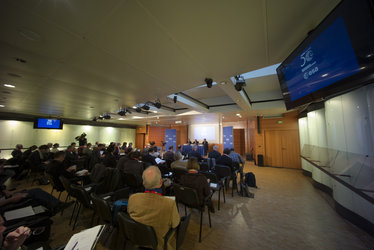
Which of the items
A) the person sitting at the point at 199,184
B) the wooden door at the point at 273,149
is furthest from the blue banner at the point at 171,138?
the person sitting at the point at 199,184

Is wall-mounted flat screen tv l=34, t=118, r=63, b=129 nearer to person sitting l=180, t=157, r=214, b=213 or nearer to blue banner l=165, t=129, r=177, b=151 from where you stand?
blue banner l=165, t=129, r=177, b=151

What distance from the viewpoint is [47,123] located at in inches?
323

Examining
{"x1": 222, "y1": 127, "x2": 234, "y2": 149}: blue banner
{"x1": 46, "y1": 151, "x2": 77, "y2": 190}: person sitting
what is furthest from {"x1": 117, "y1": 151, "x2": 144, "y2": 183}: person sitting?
{"x1": 222, "y1": 127, "x2": 234, "y2": 149}: blue banner

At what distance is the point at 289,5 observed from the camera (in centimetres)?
130

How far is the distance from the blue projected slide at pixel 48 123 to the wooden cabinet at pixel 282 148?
13.9 metres

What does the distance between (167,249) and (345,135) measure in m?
4.29

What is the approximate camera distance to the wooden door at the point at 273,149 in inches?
304

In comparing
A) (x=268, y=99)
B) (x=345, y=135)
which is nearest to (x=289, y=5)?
(x=345, y=135)

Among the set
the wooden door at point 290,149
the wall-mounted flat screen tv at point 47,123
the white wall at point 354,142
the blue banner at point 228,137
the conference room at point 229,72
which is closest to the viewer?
the conference room at point 229,72

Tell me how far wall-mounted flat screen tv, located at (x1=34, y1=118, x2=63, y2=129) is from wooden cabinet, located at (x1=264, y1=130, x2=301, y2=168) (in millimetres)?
13850

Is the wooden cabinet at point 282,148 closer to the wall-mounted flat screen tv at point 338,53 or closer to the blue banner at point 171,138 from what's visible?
the wall-mounted flat screen tv at point 338,53

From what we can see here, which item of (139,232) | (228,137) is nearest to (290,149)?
(228,137)

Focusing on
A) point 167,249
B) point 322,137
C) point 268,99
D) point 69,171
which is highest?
point 268,99

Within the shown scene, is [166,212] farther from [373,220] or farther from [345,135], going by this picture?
[345,135]
